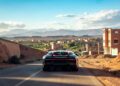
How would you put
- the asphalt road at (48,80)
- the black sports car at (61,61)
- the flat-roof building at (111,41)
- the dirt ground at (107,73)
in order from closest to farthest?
1. the asphalt road at (48,80)
2. the dirt ground at (107,73)
3. the black sports car at (61,61)
4. the flat-roof building at (111,41)

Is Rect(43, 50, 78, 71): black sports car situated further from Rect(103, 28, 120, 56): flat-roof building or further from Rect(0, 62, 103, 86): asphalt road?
Rect(103, 28, 120, 56): flat-roof building

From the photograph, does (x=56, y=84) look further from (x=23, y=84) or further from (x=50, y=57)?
(x=50, y=57)

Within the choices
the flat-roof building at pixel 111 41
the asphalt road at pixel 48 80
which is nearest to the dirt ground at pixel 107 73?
the asphalt road at pixel 48 80

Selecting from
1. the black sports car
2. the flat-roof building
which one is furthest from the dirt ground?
the flat-roof building

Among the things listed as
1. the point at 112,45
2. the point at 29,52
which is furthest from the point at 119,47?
the point at 29,52

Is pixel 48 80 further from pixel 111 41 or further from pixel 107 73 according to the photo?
pixel 111 41

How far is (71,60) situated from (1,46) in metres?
43.5

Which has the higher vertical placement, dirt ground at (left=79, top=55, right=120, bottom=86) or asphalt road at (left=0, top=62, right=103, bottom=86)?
asphalt road at (left=0, top=62, right=103, bottom=86)

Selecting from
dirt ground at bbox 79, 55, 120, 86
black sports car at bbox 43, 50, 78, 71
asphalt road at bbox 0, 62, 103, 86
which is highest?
black sports car at bbox 43, 50, 78, 71

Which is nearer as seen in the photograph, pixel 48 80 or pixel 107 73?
pixel 48 80

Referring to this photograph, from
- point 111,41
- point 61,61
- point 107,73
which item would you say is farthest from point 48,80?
point 111,41

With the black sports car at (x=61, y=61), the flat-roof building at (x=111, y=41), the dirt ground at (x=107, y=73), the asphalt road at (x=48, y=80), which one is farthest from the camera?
the flat-roof building at (x=111, y=41)

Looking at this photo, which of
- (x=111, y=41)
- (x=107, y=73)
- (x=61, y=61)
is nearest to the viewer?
(x=61, y=61)

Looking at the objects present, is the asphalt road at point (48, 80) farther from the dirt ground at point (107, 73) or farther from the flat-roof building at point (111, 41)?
the flat-roof building at point (111, 41)
